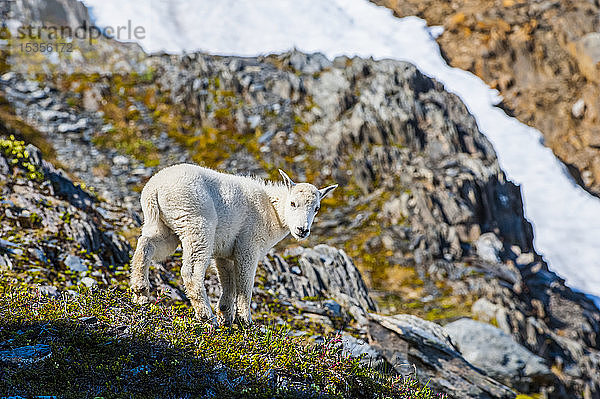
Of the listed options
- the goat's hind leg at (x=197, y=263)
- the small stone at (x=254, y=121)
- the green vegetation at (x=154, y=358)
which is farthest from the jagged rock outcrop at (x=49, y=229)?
the small stone at (x=254, y=121)

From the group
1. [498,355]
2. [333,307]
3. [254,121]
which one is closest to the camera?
[333,307]

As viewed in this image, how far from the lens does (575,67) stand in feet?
197

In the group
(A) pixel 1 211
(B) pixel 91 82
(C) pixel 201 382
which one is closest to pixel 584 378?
(C) pixel 201 382

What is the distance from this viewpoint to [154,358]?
838 centimetres

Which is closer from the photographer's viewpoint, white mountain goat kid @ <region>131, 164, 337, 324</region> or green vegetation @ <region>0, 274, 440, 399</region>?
green vegetation @ <region>0, 274, 440, 399</region>

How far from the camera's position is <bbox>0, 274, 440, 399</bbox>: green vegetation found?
293 inches

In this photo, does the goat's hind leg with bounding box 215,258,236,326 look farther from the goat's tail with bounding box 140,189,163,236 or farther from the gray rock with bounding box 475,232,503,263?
the gray rock with bounding box 475,232,503,263

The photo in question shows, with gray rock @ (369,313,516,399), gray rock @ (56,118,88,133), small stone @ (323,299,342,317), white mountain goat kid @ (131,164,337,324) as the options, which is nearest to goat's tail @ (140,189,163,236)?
white mountain goat kid @ (131,164,337,324)

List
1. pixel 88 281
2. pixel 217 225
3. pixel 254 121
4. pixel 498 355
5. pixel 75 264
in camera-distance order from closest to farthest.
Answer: pixel 217 225, pixel 88 281, pixel 75 264, pixel 498 355, pixel 254 121

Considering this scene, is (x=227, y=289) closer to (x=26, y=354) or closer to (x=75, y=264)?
(x=26, y=354)

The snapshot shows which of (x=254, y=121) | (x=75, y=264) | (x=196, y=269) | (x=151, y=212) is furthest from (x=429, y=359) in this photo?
(x=254, y=121)

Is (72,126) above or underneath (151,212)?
above

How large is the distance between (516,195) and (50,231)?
31.6 m

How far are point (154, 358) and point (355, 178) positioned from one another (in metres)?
27.1
